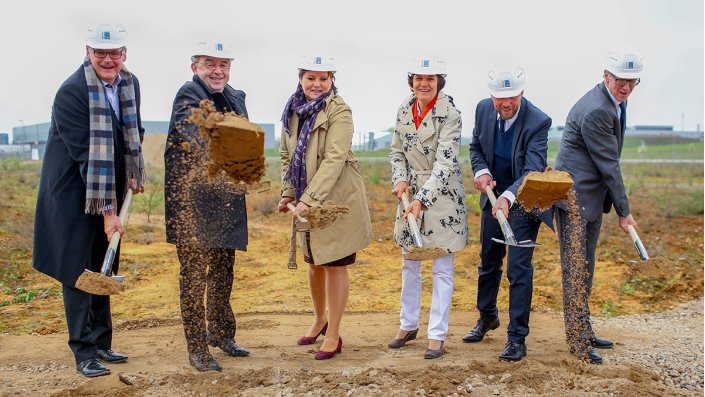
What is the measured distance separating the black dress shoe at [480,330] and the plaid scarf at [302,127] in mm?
1785

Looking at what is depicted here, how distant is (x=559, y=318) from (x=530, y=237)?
6.37 feet

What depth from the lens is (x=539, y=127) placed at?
213 inches

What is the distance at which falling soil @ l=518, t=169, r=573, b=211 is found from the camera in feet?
16.9

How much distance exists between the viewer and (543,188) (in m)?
5.18

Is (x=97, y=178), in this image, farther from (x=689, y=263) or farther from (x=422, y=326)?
(x=689, y=263)

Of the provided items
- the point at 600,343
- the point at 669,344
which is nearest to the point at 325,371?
the point at 600,343

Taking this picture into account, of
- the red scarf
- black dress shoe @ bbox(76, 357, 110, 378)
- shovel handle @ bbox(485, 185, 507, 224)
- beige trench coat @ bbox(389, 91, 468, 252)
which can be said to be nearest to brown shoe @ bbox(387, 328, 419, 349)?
beige trench coat @ bbox(389, 91, 468, 252)

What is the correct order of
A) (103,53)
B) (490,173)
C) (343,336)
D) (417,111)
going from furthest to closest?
(343,336) → (490,173) → (417,111) → (103,53)

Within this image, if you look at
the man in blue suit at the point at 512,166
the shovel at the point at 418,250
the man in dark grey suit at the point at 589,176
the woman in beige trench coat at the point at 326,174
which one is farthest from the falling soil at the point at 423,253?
the man in dark grey suit at the point at 589,176

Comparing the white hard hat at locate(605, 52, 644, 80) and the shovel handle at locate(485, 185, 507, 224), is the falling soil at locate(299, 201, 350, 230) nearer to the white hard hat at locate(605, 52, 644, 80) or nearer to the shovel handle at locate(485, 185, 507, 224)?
the shovel handle at locate(485, 185, 507, 224)

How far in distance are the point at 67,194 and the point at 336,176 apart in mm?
1707

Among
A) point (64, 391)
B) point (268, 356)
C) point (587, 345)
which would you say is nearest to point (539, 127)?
point (587, 345)

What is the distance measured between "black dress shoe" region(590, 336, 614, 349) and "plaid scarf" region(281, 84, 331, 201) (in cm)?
256

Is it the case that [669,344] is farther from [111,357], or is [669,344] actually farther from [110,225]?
[110,225]
